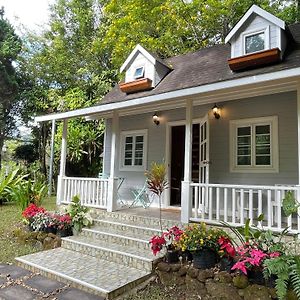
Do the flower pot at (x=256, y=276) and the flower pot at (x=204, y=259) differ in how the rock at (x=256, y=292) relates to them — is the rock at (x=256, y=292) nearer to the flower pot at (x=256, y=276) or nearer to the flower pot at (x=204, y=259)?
the flower pot at (x=256, y=276)

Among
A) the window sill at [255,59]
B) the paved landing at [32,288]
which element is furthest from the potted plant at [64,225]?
the window sill at [255,59]

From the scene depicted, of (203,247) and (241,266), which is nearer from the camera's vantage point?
(241,266)

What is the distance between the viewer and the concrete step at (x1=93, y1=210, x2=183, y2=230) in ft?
16.6

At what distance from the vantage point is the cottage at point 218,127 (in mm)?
4871

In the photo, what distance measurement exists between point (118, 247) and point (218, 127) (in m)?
3.47

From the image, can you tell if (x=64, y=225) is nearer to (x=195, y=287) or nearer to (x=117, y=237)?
(x=117, y=237)

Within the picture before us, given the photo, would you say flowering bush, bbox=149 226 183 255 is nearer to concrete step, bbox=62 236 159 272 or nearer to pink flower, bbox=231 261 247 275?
concrete step, bbox=62 236 159 272

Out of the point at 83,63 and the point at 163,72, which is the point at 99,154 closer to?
the point at 83,63

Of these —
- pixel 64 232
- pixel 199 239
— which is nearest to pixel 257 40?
pixel 199 239

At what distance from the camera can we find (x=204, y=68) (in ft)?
22.3

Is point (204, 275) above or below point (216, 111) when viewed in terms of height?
below

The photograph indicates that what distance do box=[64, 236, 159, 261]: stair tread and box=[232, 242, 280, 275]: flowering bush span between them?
50.3 inches

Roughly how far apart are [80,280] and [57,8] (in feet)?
55.7

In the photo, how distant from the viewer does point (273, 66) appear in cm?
525
